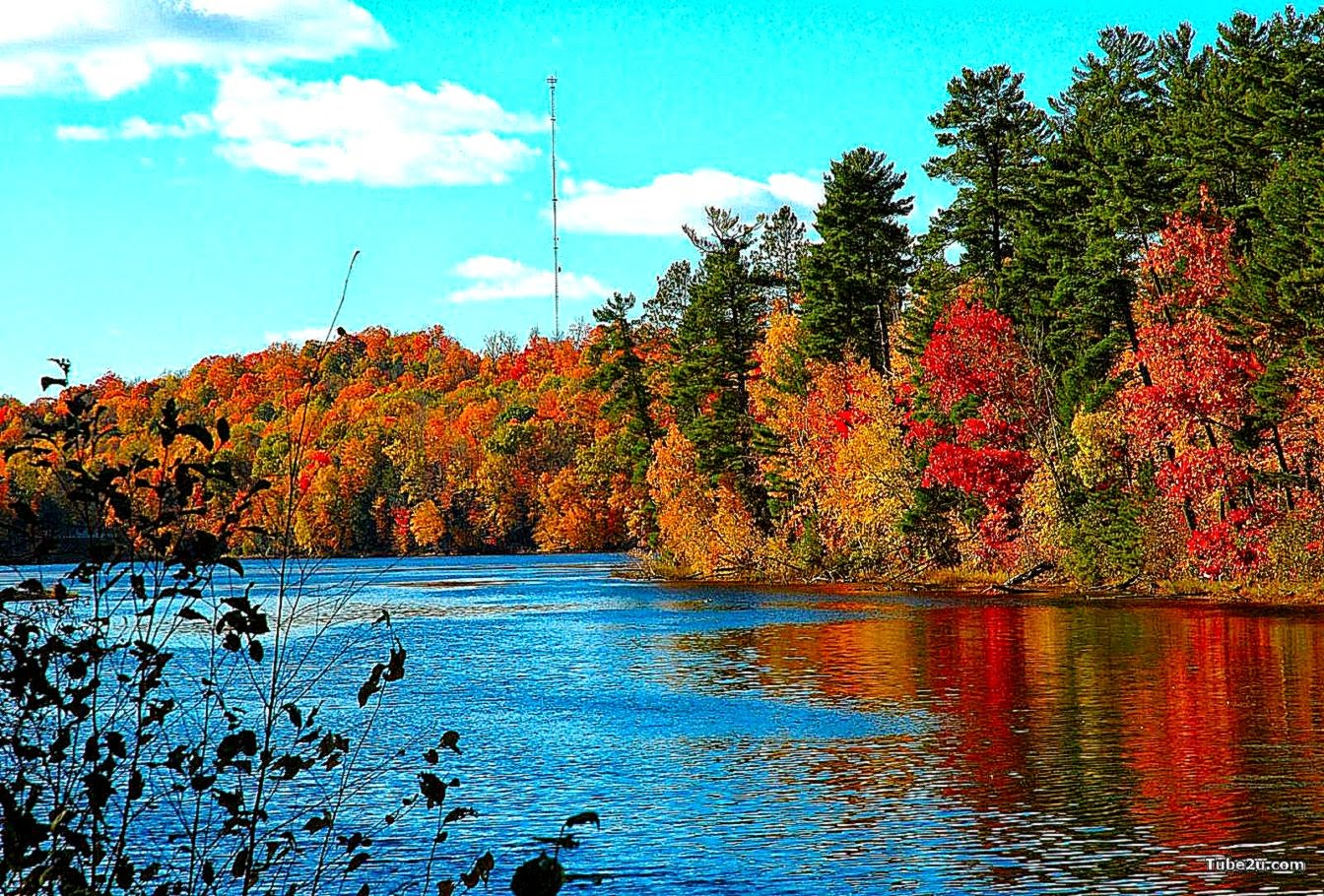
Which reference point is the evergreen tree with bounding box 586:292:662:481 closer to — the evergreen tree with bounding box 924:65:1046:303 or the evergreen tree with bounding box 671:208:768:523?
the evergreen tree with bounding box 671:208:768:523

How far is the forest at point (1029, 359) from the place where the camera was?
4672 cm

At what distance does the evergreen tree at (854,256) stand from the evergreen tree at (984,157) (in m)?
7.63

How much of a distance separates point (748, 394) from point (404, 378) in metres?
83.1

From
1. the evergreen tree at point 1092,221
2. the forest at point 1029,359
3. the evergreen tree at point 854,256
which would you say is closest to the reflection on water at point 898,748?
the forest at point 1029,359

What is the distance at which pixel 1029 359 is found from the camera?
194ft

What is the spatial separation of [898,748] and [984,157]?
43.2 metres

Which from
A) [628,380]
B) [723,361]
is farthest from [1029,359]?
[628,380]

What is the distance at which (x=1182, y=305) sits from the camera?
49531mm

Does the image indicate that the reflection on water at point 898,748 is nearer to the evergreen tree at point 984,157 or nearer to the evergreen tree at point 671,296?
the evergreen tree at point 984,157

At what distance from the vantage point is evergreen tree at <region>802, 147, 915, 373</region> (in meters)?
69.8

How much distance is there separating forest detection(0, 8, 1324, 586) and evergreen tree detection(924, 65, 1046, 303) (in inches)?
4.6

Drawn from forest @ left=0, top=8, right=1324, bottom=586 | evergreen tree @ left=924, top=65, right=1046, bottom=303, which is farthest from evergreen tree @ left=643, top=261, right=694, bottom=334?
evergreen tree @ left=924, top=65, right=1046, bottom=303

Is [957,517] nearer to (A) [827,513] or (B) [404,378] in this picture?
(A) [827,513]

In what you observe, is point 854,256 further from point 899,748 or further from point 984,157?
point 899,748
